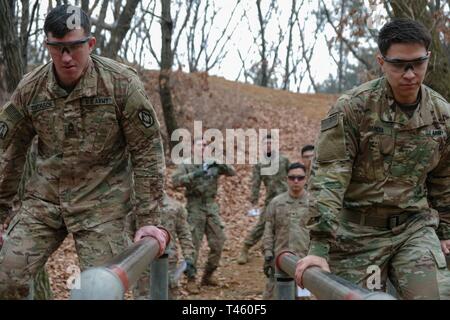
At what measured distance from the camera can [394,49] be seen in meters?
3.40

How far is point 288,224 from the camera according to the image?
7.63 m

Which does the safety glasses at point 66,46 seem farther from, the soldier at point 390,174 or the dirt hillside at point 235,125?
the dirt hillside at point 235,125

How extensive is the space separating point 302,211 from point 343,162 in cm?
420

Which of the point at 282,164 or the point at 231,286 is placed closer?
the point at 231,286

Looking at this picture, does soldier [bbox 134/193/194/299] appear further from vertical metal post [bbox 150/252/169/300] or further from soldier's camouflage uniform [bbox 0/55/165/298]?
vertical metal post [bbox 150/252/169/300]

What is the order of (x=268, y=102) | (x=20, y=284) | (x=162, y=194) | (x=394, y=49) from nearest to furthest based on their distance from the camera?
(x=394, y=49), (x=20, y=284), (x=162, y=194), (x=268, y=102)

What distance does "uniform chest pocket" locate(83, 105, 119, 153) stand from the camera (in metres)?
3.86

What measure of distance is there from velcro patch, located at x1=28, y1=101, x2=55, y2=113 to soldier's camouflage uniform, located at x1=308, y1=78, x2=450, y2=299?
1.49 m

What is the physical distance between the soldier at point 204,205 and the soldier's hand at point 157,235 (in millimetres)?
5981

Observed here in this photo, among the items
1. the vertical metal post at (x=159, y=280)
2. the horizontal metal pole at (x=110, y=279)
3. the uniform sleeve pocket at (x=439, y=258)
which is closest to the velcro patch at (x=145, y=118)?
the vertical metal post at (x=159, y=280)
